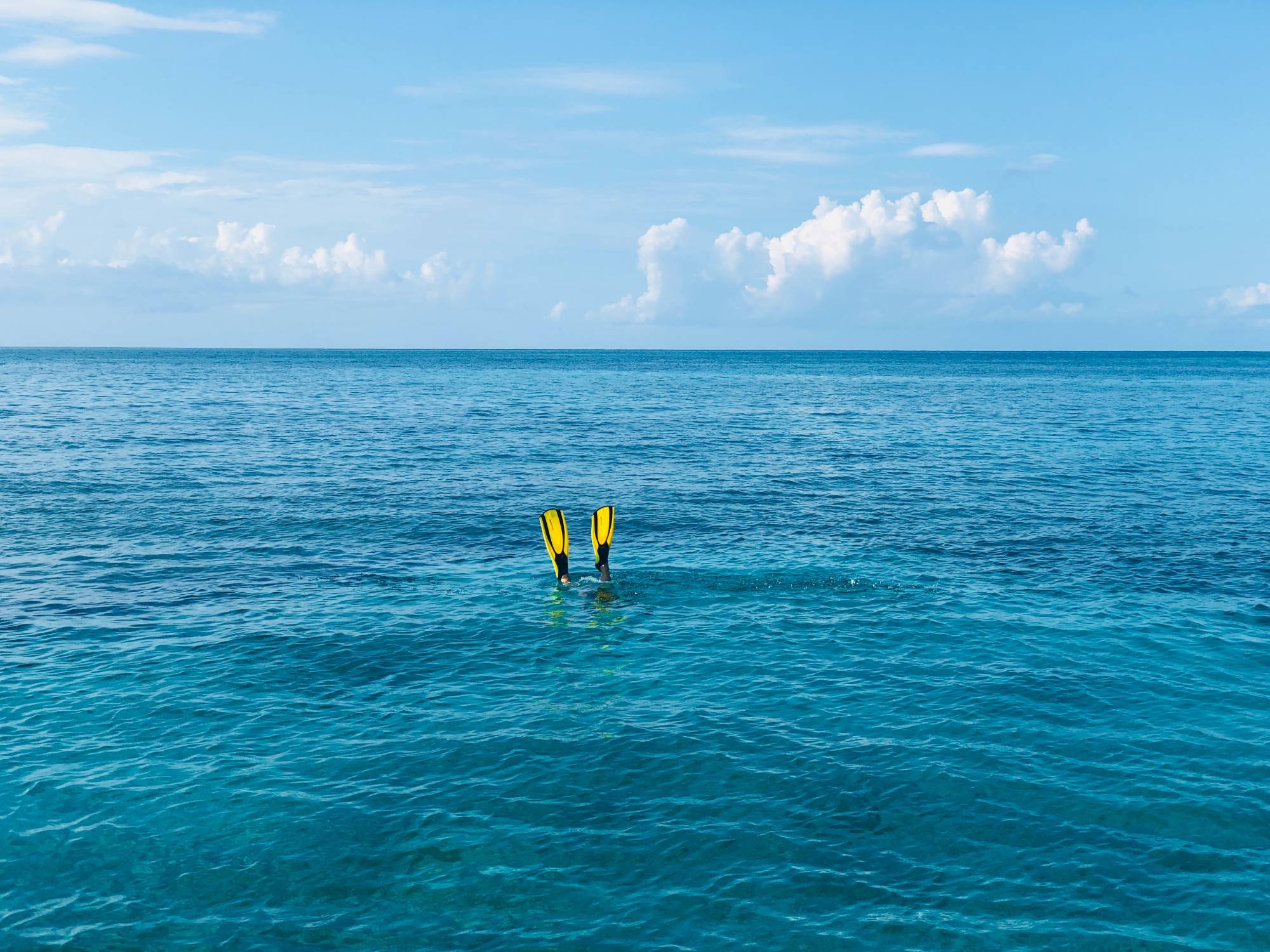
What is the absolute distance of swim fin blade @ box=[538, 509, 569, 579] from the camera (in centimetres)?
3669

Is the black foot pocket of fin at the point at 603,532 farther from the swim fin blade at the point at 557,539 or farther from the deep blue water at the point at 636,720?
the deep blue water at the point at 636,720

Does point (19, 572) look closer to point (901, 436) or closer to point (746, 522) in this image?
point (746, 522)

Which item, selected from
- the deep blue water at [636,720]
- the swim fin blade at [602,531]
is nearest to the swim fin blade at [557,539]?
the swim fin blade at [602,531]

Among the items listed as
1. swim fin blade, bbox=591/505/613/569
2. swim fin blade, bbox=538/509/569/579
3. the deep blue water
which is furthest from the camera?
swim fin blade, bbox=538/509/569/579

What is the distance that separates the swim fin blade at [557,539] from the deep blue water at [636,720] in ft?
5.25

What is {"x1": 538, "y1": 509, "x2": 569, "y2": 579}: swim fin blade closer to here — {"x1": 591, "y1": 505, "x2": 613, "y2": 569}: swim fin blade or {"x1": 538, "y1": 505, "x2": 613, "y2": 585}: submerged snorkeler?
{"x1": 538, "y1": 505, "x2": 613, "y2": 585}: submerged snorkeler

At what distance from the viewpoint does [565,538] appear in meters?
37.0

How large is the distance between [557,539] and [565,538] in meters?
0.31

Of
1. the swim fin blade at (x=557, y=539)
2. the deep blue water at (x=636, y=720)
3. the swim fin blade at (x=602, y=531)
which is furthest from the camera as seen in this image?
the swim fin blade at (x=557, y=539)

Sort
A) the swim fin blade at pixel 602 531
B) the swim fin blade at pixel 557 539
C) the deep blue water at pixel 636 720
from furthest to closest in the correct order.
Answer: the swim fin blade at pixel 557 539
the swim fin blade at pixel 602 531
the deep blue water at pixel 636 720

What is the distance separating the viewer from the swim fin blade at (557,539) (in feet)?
120

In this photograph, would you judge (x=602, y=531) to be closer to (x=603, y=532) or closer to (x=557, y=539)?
(x=603, y=532)

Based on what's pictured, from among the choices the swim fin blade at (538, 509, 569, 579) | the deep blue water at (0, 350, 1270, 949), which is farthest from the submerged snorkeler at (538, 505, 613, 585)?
the deep blue water at (0, 350, 1270, 949)

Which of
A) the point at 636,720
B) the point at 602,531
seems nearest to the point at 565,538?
the point at 602,531
